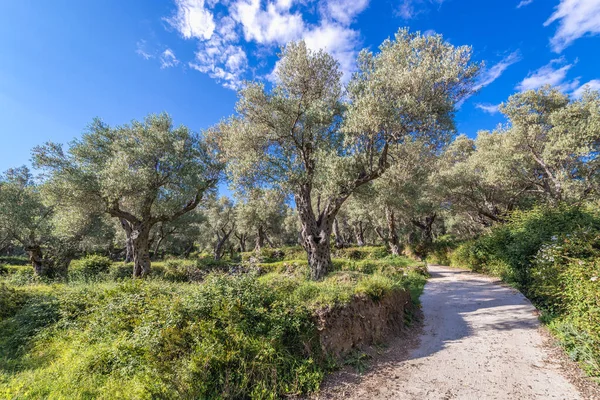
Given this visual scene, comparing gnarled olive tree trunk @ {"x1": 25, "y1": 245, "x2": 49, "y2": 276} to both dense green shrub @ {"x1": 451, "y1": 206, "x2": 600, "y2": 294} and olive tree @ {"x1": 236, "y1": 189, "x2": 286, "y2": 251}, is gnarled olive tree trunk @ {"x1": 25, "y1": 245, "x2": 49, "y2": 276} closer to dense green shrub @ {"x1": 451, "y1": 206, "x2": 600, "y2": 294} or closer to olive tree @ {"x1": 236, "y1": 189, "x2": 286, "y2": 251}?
olive tree @ {"x1": 236, "y1": 189, "x2": 286, "y2": 251}

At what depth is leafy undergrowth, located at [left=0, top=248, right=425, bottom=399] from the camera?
14.6ft

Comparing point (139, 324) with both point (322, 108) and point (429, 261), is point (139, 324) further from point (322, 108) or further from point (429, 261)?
point (429, 261)

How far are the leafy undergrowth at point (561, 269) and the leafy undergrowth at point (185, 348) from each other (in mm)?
5541

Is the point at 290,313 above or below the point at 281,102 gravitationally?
below

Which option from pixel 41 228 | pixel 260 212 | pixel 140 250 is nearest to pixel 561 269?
pixel 140 250

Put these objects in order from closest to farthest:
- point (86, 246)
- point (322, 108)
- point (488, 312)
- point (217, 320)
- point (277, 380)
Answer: point (277, 380), point (217, 320), point (488, 312), point (322, 108), point (86, 246)

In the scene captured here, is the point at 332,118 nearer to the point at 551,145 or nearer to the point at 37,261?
the point at 551,145

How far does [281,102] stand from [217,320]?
10.6 metres

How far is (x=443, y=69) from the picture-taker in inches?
427

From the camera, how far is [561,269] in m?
7.93

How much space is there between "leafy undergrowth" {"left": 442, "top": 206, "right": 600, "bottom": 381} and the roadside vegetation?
0.26ft

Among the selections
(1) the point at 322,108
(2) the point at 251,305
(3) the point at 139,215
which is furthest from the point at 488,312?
(3) the point at 139,215

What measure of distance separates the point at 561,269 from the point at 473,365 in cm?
533

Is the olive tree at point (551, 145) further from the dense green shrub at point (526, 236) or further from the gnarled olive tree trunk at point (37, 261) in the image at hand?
the gnarled olive tree trunk at point (37, 261)
